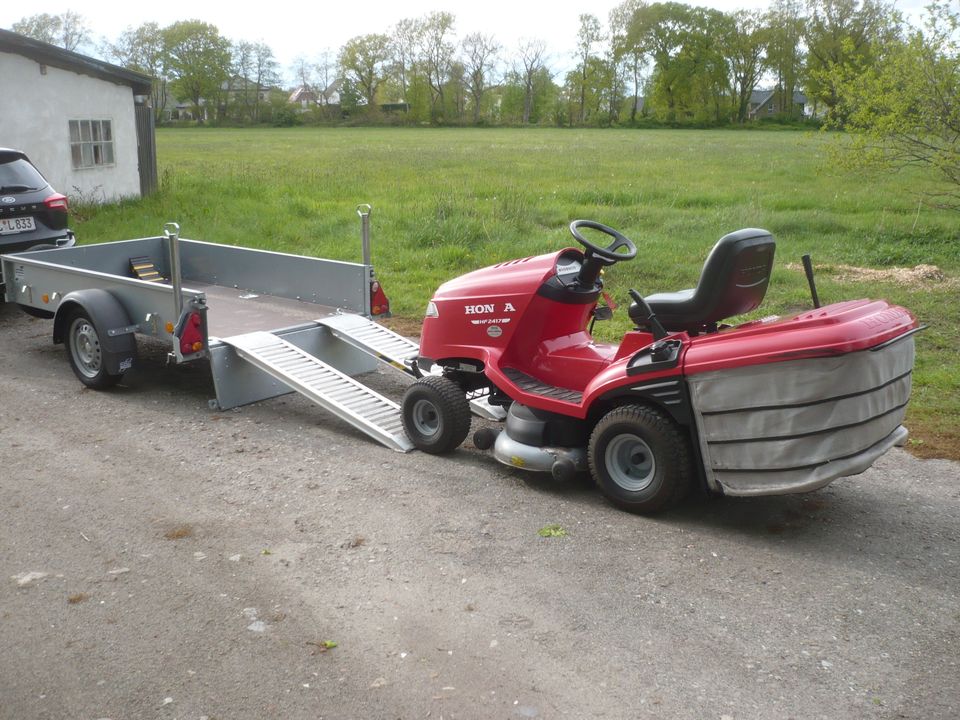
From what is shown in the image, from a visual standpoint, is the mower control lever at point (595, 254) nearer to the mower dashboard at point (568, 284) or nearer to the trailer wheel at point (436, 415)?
the mower dashboard at point (568, 284)

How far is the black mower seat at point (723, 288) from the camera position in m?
5.07

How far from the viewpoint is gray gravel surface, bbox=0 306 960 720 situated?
3807 mm

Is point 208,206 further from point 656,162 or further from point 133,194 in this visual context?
point 656,162

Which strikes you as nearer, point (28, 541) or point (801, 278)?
point (28, 541)

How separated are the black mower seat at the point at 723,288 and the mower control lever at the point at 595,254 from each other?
1.66 ft

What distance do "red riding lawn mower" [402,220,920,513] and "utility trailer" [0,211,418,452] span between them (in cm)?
92

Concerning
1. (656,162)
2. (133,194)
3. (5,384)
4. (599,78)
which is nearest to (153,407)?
(5,384)

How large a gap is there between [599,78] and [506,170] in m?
79.3

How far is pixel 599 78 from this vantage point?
10456 cm

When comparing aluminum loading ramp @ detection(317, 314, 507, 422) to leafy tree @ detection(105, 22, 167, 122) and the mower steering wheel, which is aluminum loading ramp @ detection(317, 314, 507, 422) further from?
leafy tree @ detection(105, 22, 167, 122)

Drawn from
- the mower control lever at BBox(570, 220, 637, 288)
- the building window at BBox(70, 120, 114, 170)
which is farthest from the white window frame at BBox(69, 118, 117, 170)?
the mower control lever at BBox(570, 220, 637, 288)

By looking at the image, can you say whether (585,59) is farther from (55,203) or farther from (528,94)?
(55,203)

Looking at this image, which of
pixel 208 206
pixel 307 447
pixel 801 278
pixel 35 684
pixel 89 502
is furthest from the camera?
pixel 208 206

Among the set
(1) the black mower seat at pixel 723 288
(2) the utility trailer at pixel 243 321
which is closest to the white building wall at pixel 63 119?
(2) the utility trailer at pixel 243 321
